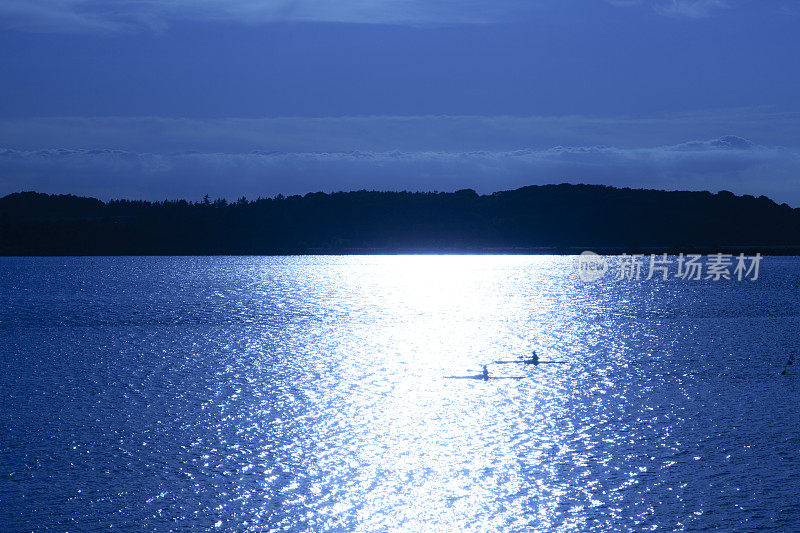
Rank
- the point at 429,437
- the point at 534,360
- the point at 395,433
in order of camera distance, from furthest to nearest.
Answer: the point at 534,360
the point at 395,433
the point at 429,437

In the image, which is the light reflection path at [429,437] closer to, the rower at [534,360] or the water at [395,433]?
the water at [395,433]

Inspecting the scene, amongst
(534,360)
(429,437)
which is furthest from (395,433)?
(534,360)

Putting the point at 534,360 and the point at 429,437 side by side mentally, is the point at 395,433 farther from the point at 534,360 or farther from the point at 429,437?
the point at 534,360

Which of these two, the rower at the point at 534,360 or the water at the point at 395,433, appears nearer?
the water at the point at 395,433

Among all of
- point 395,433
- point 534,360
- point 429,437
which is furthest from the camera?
point 534,360

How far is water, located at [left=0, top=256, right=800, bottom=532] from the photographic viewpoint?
33.4 m

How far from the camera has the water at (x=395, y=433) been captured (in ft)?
110

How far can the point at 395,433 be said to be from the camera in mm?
48594

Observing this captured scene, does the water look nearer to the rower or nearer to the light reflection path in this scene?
the light reflection path

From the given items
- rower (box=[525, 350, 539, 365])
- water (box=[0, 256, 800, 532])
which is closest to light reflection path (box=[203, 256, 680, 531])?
water (box=[0, 256, 800, 532])

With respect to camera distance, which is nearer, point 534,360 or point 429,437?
point 429,437

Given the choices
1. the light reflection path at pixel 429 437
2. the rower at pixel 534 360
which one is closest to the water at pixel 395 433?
the light reflection path at pixel 429 437

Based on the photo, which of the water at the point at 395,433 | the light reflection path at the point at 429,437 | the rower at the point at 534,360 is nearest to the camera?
the water at the point at 395,433

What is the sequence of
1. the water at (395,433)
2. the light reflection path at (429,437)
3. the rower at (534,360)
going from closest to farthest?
the water at (395,433), the light reflection path at (429,437), the rower at (534,360)
